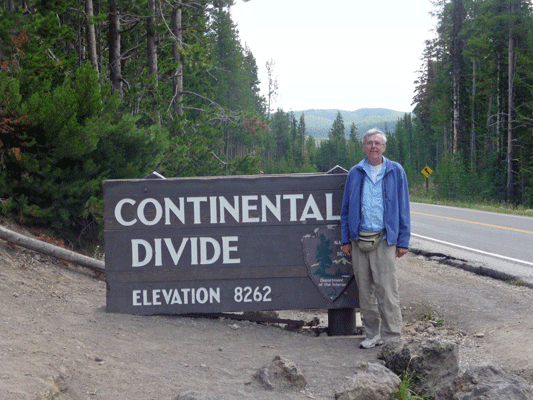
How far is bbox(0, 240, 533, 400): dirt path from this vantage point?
3.62 m

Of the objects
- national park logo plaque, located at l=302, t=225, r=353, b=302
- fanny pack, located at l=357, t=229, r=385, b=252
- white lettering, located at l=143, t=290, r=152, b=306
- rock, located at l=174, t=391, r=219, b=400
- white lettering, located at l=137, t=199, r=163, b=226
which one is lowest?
rock, located at l=174, t=391, r=219, b=400

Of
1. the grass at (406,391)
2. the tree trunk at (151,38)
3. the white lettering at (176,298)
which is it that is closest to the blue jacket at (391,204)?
the grass at (406,391)

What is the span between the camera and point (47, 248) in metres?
6.14

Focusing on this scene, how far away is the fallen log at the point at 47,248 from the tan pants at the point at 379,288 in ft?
10.4

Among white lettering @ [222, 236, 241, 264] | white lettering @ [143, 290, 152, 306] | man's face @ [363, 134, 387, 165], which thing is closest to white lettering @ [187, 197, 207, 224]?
white lettering @ [222, 236, 241, 264]

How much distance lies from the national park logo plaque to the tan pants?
0.34 meters

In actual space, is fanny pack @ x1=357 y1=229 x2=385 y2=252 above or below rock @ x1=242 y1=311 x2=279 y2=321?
above

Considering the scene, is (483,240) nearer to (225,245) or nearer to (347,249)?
(347,249)

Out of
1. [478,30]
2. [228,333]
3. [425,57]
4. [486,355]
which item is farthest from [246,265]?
[425,57]

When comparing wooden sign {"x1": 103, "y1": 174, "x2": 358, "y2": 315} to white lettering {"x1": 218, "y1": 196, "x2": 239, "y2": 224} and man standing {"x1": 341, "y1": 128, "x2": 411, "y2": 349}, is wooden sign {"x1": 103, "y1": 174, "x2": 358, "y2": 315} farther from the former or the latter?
man standing {"x1": 341, "y1": 128, "x2": 411, "y2": 349}

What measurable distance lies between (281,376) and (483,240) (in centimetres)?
1005

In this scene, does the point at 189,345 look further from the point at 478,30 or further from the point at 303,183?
the point at 478,30

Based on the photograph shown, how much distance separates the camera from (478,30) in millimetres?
44594

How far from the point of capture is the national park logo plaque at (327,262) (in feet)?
17.5
